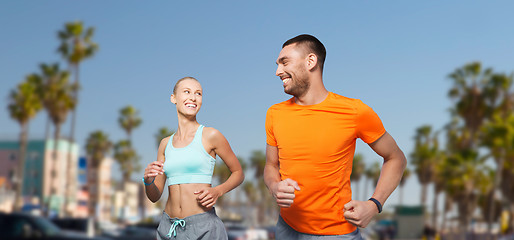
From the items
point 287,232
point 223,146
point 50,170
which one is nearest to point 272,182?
point 287,232

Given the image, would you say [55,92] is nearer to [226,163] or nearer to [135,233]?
[135,233]

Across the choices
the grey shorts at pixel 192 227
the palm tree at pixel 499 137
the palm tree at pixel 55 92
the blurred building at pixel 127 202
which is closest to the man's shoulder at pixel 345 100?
the grey shorts at pixel 192 227

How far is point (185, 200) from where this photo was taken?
3617mm

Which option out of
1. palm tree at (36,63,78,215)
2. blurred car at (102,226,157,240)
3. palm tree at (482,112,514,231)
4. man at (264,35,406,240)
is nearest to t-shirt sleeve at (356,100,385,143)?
man at (264,35,406,240)

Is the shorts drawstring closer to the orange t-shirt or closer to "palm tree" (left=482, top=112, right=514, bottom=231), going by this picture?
the orange t-shirt

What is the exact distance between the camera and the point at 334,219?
3168 millimetres

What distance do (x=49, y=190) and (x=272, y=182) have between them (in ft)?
307

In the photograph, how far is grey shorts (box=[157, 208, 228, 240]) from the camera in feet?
11.7

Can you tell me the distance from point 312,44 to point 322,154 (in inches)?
23.9

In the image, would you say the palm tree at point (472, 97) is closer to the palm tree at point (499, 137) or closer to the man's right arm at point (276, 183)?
the palm tree at point (499, 137)

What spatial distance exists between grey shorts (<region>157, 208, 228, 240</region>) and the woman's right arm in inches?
6.4

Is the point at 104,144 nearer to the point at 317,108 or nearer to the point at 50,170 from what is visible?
the point at 50,170

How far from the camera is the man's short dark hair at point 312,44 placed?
330 centimetres

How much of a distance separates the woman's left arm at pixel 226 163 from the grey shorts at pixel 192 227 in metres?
0.10
